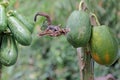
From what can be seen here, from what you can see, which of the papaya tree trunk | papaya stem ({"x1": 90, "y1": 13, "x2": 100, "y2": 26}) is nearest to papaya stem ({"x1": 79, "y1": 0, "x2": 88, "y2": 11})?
papaya stem ({"x1": 90, "y1": 13, "x2": 100, "y2": 26})

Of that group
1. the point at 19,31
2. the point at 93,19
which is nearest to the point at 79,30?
the point at 93,19

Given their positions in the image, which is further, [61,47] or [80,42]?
[61,47]

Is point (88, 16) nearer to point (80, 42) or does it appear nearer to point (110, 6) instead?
point (80, 42)

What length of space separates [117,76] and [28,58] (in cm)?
90

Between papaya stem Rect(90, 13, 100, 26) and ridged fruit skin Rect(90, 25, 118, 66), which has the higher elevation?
papaya stem Rect(90, 13, 100, 26)

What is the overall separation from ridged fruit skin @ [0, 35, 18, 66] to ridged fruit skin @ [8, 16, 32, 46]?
29 millimetres

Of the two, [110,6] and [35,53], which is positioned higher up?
[110,6]

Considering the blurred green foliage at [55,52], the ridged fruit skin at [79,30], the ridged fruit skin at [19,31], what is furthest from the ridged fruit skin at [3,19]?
the blurred green foliage at [55,52]

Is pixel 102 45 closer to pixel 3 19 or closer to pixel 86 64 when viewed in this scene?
pixel 86 64

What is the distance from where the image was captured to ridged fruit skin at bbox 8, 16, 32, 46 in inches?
56.1

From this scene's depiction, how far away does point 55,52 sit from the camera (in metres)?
3.41

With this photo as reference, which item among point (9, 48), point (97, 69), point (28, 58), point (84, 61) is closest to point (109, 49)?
point (84, 61)

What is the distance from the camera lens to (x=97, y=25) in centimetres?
152

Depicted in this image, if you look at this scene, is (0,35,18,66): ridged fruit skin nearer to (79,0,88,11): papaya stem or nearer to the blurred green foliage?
(79,0,88,11): papaya stem
